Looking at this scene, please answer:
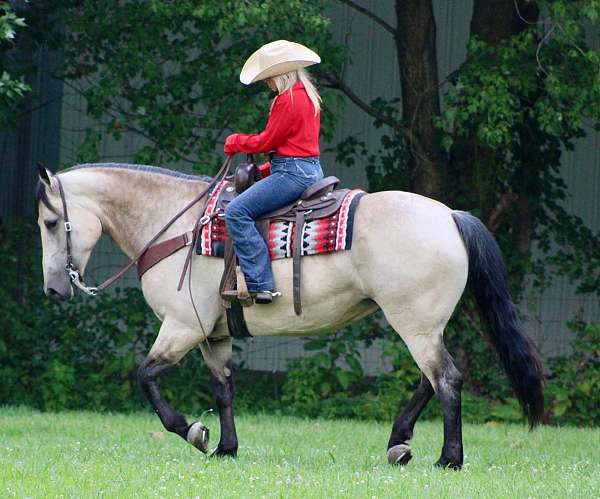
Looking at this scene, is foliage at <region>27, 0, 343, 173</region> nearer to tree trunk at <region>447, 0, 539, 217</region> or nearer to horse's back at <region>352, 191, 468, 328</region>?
tree trunk at <region>447, 0, 539, 217</region>

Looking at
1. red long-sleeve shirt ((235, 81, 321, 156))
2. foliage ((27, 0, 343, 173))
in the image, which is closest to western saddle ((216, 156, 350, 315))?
red long-sleeve shirt ((235, 81, 321, 156))

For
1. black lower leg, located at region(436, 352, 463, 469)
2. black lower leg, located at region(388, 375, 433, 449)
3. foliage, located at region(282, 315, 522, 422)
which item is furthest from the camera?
foliage, located at region(282, 315, 522, 422)

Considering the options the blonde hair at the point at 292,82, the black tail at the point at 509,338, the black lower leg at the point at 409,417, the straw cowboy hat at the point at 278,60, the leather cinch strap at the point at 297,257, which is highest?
the straw cowboy hat at the point at 278,60

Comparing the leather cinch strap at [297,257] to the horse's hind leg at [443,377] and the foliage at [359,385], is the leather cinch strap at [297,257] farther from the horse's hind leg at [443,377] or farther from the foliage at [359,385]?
the foliage at [359,385]

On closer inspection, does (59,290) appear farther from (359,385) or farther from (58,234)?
(359,385)

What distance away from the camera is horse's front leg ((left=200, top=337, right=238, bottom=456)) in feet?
25.4

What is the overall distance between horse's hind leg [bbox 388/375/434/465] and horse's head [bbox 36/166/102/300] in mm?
2376

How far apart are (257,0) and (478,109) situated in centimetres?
245

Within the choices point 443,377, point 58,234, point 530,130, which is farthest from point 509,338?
point 530,130

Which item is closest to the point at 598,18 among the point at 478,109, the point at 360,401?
the point at 478,109

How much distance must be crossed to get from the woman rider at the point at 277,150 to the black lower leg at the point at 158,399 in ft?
2.78

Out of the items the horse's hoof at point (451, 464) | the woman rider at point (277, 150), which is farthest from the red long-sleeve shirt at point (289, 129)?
the horse's hoof at point (451, 464)

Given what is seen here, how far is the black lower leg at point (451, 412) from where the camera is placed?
7113 mm

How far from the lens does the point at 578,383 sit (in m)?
12.6
